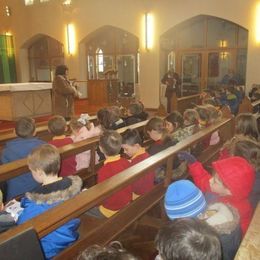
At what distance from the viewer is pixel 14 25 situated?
14211 mm

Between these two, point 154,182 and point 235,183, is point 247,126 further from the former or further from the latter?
point 235,183

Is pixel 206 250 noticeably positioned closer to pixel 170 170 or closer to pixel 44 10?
pixel 170 170

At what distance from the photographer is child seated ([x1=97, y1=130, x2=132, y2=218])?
2.50m

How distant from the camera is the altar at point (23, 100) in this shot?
27.8 feet

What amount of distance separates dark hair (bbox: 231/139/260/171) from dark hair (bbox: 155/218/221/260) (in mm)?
1306

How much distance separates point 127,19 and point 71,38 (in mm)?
2657

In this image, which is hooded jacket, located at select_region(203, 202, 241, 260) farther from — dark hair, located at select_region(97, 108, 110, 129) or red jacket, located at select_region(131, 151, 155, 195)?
dark hair, located at select_region(97, 108, 110, 129)

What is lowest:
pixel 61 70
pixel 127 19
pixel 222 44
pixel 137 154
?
pixel 137 154

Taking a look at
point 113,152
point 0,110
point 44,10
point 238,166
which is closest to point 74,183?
point 113,152

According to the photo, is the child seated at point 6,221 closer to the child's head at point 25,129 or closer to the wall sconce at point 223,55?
the child's head at point 25,129

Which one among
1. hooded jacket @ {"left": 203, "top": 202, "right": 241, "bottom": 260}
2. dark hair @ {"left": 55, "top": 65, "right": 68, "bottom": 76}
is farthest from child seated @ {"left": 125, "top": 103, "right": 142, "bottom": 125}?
hooded jacket @ {"left": 203, "top": 202, "right": 241, "bottom": 260}

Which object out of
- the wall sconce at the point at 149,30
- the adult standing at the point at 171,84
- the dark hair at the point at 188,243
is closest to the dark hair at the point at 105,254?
the dark hair at the point at 188,243

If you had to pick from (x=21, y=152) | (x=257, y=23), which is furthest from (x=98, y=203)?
(x=257, y=23)

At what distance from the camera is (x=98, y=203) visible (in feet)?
6.17
